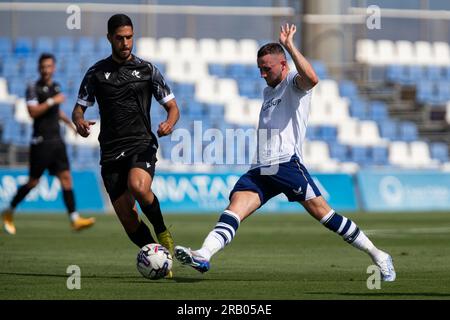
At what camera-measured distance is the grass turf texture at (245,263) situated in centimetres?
994

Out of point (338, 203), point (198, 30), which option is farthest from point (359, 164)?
point (198, 30)

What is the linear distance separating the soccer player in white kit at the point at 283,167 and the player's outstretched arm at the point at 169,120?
2.93 ft

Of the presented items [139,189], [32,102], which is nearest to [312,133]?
[32,102]

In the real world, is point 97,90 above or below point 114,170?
above

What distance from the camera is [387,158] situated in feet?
104

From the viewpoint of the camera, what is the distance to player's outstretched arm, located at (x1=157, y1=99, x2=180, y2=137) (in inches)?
421

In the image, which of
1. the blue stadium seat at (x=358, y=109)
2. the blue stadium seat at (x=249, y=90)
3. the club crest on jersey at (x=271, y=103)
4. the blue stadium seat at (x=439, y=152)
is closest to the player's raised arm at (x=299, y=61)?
the club crest on jersey at (x=271, y=103)

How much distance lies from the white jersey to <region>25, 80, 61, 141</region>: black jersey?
838 cm

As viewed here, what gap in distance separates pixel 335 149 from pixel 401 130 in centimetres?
243

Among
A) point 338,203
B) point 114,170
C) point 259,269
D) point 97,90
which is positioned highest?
point 97,90

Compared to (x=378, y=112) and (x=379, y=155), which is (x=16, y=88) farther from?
(x=378, y=112)

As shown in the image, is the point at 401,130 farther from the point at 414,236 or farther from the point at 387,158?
the point at 414,236

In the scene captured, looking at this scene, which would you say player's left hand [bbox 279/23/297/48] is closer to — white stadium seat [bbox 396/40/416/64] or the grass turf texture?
the grass turf texture
